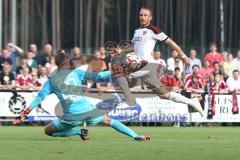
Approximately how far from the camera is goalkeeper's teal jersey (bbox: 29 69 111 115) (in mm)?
14836

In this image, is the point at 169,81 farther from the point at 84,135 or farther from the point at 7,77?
the point at 84,135

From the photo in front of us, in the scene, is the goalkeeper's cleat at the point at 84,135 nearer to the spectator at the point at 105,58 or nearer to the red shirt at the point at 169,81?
the red shirt at the point at 169,81

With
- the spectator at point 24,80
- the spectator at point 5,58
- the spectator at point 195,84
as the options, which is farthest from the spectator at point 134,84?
the spectator at point 5,58

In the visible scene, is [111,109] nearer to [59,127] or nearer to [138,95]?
[138,95]

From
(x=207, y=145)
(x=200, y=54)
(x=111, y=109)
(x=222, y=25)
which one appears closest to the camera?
(x=207, y=145)

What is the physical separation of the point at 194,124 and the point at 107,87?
2.62m

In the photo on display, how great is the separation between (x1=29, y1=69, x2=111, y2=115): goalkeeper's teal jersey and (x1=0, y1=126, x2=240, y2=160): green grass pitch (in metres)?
0.63

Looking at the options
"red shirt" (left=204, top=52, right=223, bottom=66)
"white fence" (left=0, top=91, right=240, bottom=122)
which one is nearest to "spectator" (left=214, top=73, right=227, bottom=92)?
"white fence" (left=0, top=91, right=240, bottom=122)

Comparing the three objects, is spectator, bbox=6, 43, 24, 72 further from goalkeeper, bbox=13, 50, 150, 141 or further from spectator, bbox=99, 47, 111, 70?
goalkeeper, bbox=13, 50, 150, 141

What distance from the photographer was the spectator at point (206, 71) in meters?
23.5

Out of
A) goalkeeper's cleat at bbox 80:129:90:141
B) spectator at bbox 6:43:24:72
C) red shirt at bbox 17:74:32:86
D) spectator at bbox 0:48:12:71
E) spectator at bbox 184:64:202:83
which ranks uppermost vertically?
spectator at bbox 6:43:24:72

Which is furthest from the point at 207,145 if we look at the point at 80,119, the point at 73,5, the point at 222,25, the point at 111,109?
the point at 73,5

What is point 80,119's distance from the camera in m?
14.9

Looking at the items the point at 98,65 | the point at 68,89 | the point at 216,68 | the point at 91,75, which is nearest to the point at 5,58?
the point at 98,65
